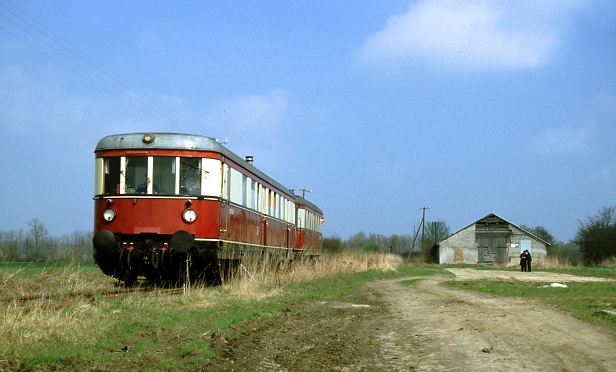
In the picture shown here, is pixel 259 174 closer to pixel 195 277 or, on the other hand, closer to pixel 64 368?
pixel 195 277

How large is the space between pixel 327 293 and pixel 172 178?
15.5 ft

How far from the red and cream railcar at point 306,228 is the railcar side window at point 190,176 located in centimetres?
1490

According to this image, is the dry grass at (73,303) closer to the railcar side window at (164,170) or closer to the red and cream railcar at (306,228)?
the railcar side window at (164,170)

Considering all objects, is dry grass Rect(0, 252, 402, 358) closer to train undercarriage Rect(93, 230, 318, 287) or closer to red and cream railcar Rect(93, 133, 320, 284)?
train undercarriage Rect(93, 230, 318, 287)

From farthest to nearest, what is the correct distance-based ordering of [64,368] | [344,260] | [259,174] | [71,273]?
[344,260] < [259,174] < [71,273] < [64,368]

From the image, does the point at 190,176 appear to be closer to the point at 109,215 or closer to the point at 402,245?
the point at 109,215

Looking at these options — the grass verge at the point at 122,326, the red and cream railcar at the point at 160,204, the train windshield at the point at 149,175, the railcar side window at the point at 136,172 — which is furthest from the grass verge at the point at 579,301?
the railcar side window at the point at 136,172

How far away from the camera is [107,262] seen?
1542 cm

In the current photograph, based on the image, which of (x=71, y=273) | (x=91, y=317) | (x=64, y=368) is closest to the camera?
(x=64, y=368)

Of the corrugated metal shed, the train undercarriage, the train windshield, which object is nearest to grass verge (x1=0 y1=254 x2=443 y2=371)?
the train undercarriage

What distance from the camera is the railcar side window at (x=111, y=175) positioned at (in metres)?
15.7

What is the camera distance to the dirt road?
714 cm

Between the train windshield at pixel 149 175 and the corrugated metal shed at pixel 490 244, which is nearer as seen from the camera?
the train windshield at pixel 149 175

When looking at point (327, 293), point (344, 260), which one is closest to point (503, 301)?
point (327, 293)
